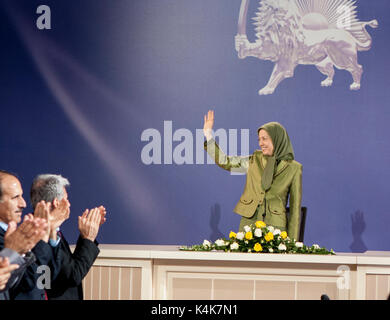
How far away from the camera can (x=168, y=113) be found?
20.1 feet

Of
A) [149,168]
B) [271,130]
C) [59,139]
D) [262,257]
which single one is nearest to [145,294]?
[262,257]

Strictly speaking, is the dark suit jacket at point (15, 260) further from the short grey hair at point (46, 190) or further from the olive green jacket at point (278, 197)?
the olive green jacket at point (278, 197)

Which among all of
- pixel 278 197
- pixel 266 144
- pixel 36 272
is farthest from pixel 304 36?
pixel 36 272

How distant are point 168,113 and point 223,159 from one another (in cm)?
172

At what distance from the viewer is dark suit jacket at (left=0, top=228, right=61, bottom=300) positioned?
1.91 metres

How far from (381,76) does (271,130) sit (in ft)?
6.96

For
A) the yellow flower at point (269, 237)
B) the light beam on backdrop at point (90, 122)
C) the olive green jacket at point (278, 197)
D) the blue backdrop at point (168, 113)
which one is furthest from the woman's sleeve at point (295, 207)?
the light beam on backdrop at point (90, 122)

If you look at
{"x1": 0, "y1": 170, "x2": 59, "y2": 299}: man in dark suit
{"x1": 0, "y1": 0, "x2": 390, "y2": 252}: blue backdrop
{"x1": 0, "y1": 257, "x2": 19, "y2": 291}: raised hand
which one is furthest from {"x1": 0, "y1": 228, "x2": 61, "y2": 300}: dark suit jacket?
{"x1": 0, "y1": 0, "x2": 390, "y2": 252}: blue backdrop

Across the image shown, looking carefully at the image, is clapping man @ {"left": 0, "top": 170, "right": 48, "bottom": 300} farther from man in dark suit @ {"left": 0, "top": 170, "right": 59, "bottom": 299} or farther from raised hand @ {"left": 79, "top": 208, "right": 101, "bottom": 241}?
raised hand @ {"left": 79, "top": 208, "right": 101, "bottom": 241}

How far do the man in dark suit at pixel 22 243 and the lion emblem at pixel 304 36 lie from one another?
4.19m

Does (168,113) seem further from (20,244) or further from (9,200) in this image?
(20,244)

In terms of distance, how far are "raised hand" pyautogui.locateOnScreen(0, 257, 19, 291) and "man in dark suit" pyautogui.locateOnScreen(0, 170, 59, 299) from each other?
0.04 m

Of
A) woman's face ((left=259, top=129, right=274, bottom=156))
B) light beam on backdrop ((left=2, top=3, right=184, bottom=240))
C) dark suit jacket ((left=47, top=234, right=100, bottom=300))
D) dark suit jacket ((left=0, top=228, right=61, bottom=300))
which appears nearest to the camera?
dark suit jacket ((left=0, top=228, right=61, bottom=300))

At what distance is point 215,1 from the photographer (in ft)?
20.3
